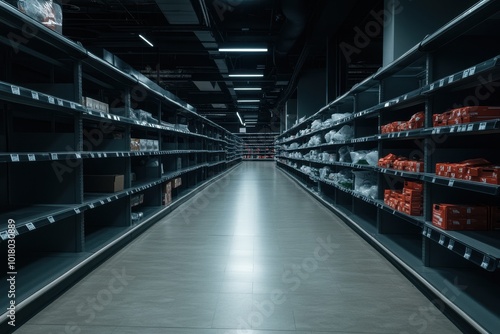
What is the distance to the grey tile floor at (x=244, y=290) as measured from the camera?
2.20 metres

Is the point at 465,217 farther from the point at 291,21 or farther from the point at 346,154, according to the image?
the point at 291,21

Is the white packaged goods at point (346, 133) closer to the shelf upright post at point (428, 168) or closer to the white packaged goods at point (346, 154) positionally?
the white packaged goods at point (346, 154)

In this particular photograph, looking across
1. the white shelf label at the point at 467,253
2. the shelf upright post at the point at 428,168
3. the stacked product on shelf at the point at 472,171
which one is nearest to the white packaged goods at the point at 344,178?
the shelf upright post at the point at 428,168

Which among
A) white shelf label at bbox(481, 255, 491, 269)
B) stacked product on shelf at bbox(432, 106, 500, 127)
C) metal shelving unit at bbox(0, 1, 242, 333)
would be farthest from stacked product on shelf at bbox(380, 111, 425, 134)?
metal shelving unit at bbox(0, 1, 242, 333)

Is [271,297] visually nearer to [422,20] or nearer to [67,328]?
[67,328]

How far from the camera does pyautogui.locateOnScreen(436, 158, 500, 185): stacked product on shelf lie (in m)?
2.11

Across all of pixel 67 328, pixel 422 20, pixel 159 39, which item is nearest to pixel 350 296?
pixel 67 328

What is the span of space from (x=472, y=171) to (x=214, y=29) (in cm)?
694

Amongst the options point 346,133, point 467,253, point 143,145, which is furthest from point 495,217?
point 143,145

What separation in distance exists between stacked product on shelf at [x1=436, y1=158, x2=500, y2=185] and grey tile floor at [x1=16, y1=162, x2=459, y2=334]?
94 centimetres

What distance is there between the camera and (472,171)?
2289mm

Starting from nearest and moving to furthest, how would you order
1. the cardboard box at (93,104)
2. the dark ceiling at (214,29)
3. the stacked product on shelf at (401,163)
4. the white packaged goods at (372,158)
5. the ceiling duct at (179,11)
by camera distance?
the stacked product on shelf at (401,163) → the cardboard box at (93,104) → the white packaged goods at (372,158) → the ceiling duct at (179,11) → the dark ceiling at (214,29)

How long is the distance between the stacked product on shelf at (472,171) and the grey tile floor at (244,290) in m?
0.94

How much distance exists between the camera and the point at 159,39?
9789mm
